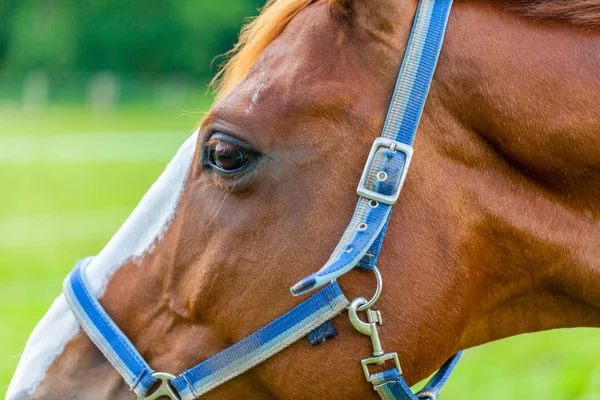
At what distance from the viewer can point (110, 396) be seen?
221cm

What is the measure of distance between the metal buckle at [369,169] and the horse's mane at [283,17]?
0.43 m

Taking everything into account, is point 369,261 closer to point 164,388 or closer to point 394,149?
point 394,149

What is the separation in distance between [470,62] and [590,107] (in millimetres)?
335

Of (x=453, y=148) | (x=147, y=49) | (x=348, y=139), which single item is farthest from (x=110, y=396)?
(x=147, y=49)

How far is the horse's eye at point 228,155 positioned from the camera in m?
2.05

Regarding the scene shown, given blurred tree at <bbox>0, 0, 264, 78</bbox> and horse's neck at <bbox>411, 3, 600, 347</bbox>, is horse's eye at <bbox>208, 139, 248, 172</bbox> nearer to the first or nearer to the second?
horse's neck at <bbox>411, 3, 600, 347</bbox>

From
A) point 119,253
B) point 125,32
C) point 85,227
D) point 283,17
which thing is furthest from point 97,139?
point 125,32

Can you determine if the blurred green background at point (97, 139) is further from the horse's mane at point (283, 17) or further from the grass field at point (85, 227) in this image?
the horse's mane at point (283, 17)

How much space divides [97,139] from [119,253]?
18754mm

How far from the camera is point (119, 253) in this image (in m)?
2.27

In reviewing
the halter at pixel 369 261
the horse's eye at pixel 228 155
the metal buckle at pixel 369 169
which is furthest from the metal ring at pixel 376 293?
the horse's eye at pixel 228 155

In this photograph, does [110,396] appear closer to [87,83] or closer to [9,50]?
[87,83]

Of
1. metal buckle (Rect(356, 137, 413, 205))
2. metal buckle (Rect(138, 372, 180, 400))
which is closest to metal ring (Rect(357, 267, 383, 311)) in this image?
metal buckle (Rect(356, 137, 413, 205))

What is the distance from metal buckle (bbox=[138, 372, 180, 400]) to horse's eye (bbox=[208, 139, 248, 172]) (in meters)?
0.63
